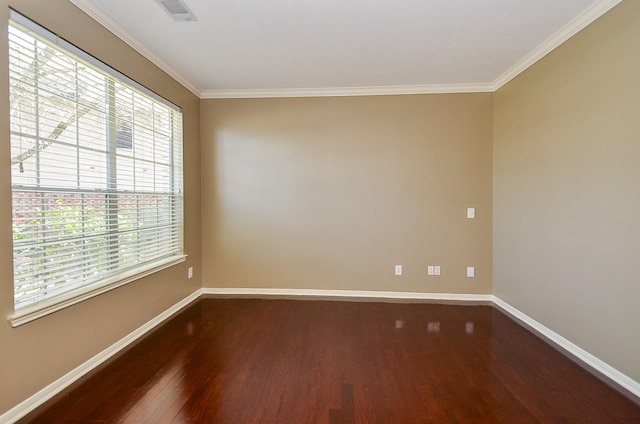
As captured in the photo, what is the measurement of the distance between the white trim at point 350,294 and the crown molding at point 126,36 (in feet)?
8.61

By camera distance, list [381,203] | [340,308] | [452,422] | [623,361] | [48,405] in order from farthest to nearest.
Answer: [381,203]
[340,308]
[623,361]
[48,405]
[452,422]

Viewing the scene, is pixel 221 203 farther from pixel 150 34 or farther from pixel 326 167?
pixel 150 34

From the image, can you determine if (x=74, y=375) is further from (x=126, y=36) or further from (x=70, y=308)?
(x=126, y=36)

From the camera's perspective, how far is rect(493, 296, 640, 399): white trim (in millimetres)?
1885

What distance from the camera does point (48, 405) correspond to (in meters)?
1.76

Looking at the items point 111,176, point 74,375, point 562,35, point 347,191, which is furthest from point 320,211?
point 562,35

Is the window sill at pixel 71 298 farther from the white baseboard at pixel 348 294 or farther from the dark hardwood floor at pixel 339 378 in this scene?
the white baseboard at pixel 348 294

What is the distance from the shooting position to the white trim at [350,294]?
356 cm

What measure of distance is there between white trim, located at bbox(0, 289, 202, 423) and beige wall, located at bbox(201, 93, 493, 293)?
42.7 inches

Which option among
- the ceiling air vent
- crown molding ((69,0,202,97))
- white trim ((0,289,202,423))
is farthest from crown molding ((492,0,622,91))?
white trim ((0,289,202,423))

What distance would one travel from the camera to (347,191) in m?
3.64

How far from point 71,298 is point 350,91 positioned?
11.1 feet

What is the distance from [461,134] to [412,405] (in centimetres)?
301

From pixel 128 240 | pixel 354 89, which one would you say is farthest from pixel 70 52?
pixel 354 89
